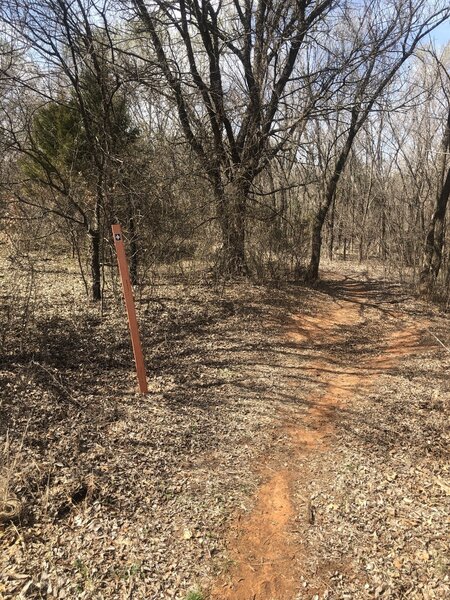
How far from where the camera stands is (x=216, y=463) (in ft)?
13.0

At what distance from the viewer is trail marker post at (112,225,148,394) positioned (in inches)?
178

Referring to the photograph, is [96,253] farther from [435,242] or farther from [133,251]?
[435,242]

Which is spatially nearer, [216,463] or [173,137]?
[216,463]

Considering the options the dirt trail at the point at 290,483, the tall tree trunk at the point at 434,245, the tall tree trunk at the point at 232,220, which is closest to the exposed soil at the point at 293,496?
the dirt trail at the point at 290,483

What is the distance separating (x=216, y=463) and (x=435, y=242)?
8.84 m

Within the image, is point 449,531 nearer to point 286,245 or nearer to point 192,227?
point 192,227

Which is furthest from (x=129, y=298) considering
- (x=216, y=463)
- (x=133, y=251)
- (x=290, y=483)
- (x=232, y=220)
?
(x=232, y=220)

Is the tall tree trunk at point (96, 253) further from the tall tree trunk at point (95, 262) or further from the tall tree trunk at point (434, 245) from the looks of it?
the tall tree trunk at point (434, 245)

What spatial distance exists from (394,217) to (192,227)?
12.1 m

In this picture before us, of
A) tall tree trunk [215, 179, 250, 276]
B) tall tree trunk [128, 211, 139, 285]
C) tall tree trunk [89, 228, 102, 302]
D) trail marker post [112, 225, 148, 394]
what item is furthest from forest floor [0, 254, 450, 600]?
tall tree trunk [215, 179, 250, 276]

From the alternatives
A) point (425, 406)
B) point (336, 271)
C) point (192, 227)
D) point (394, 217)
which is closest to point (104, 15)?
point (192, 227)

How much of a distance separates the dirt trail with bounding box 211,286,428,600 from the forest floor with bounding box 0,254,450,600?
1 centimetres

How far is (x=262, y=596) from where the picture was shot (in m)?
2.70

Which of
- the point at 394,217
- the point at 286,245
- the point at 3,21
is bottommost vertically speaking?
the point at 286,245
